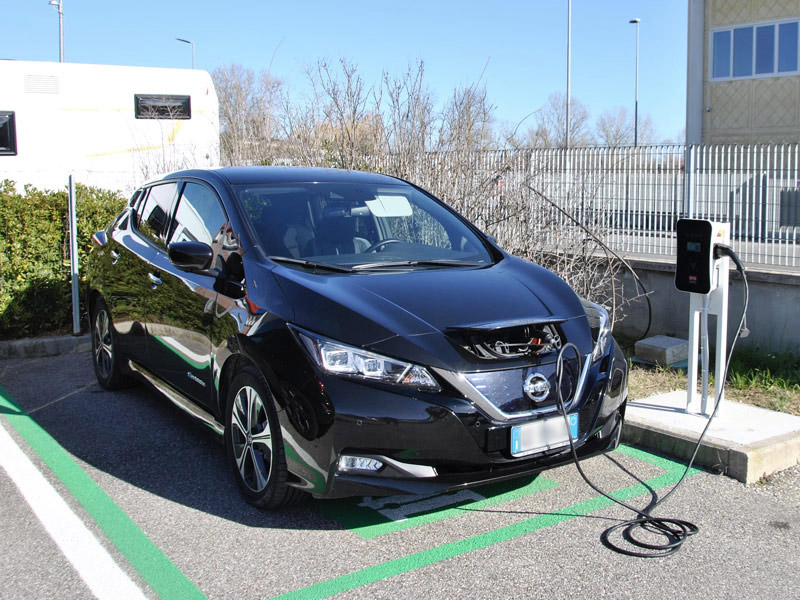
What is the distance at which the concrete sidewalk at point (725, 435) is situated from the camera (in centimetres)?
456

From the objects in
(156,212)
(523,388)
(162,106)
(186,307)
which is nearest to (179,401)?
(186,307)

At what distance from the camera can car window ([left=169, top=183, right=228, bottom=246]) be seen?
4715mm

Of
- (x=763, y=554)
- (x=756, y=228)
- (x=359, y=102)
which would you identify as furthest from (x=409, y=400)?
(x=359, y=102)

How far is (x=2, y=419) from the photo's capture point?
577 cm

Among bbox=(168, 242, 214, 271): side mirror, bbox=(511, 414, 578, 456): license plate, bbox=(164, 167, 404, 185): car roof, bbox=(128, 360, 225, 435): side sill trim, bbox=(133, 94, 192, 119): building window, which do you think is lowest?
bbox=(128, 360, 225, 435): side sill trim

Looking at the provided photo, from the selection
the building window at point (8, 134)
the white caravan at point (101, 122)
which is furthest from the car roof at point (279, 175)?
the building window at point (8, 134)

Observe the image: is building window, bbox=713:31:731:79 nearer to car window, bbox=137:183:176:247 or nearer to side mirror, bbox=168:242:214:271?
car window, bbox=137:183:176:247

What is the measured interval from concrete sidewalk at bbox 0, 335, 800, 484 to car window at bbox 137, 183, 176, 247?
3.34 m

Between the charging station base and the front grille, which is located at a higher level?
the front grille

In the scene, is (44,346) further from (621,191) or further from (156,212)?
(621,191)

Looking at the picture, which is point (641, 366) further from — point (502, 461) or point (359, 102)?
point (359, 102)

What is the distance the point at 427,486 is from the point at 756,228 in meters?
5.42

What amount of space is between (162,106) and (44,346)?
371 inches

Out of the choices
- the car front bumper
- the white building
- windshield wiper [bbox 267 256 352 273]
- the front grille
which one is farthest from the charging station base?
the white building
